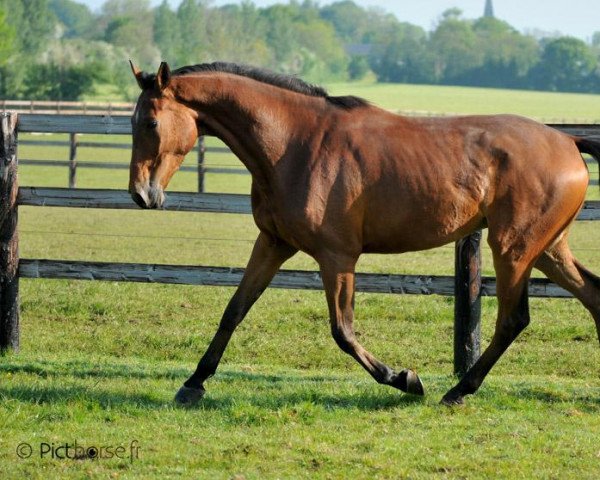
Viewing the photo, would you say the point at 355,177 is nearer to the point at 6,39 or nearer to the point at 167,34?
the point at 6,39

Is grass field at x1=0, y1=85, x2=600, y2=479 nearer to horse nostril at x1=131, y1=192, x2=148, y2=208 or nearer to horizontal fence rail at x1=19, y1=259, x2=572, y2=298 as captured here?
horizontal fence rail at x1=19, y1=259, x2=572, y2=298

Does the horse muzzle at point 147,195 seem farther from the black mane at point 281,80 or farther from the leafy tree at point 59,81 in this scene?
the leafy tree at point 59,81

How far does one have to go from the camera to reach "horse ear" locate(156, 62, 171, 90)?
21.6 ft

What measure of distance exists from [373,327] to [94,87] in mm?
74265

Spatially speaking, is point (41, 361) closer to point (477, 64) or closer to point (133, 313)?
point (133, 313)

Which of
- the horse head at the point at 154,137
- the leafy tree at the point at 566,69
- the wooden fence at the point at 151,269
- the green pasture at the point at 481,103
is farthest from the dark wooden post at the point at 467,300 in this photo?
the leafy tree at the point at 566,69

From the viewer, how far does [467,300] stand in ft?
26.5

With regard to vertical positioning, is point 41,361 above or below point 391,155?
below

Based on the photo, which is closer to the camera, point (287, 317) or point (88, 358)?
point (88, 358)

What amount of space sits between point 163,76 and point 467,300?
289 cm

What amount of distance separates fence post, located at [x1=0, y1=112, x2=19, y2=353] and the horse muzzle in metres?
2.25

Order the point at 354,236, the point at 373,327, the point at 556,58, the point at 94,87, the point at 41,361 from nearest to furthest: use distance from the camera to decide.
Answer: the point at 354,236 → the point at 41,361 → the point at 373,327 → the point at 94,87 → the point at 556,58

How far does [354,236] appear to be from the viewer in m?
6.86

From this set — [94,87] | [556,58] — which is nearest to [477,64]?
[556,58]
